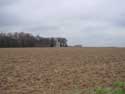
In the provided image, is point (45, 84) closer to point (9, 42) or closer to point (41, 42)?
point (9, 42)

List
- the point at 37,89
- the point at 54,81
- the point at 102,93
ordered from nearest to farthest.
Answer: the point at 102,93
the point at 37,89
the point at 54,81

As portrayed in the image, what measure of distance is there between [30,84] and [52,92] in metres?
1.80

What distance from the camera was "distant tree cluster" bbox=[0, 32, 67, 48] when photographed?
98.5 metres

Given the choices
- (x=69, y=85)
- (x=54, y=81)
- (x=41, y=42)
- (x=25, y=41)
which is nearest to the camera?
(x=69, y=85)

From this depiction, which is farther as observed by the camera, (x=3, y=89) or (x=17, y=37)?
(x=17, y=37)

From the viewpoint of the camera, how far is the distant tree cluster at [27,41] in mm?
98500

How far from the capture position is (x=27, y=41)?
106m

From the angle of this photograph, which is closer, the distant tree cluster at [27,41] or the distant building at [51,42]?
the distant tree cluster at [27,41]

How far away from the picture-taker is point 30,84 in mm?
8852

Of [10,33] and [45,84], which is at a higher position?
[10,33]

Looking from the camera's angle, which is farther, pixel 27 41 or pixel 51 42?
pixel 51 42

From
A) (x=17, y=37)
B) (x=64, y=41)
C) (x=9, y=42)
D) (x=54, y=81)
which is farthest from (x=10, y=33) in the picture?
(x=54, y=81)

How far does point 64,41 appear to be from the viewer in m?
113

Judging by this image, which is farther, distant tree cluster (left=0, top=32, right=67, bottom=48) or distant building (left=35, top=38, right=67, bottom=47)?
distant building (left=35, top=38, right=67, bottom=47)
